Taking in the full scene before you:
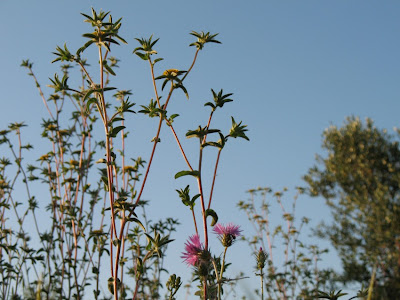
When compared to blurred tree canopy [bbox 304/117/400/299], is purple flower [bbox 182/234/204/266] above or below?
below

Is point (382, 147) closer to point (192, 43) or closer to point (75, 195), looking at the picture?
point (75, 195)

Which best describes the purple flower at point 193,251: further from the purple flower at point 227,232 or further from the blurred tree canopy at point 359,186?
the blurred tree canopy at point 359,186

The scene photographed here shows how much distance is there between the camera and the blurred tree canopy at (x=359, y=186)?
13.2 meters

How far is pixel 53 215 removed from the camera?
18.1 ft

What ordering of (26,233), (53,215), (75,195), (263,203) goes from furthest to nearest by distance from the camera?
(263,203) < (26,233) < (53,215) < (75,195)

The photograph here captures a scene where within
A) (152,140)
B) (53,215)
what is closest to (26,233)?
(53,215)

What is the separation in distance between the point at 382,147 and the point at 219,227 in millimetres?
13554

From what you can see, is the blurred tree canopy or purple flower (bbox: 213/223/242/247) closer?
purple flower (bbox: 213/223/242/247)

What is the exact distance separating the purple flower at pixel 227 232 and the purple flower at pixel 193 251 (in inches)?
9.6

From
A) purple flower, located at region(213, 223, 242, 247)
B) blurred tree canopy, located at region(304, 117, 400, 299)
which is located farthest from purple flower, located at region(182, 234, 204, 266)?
blurred tree canopy, located at region(304, 117, 400, 299)

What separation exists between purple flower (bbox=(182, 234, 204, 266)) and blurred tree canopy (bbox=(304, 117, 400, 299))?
1223 centimetres

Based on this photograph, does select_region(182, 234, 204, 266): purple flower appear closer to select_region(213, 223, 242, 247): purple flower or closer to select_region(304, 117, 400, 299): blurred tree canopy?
select_region(213, 223, 242, 247): purple flower

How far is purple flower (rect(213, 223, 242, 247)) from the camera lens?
2.25 metres

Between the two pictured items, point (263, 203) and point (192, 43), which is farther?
point (263, 203)
